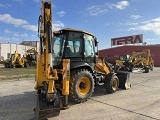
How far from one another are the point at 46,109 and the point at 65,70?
5.10 ft

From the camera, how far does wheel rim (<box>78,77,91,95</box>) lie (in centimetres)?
769

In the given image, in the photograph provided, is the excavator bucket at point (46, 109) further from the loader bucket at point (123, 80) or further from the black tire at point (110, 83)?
the loader bucket at point (123, 80)

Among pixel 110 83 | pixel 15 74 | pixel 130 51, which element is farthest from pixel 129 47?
pixel 110 83

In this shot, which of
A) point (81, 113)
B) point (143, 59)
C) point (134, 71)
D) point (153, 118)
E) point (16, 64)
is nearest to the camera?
point (153, 118)

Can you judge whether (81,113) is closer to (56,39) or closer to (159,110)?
(159,110)

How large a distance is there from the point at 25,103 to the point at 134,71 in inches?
590

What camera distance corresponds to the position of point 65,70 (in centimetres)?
652

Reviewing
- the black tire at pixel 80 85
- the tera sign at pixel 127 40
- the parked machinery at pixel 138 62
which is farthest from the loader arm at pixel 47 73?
the tera sign at pixel 127 40

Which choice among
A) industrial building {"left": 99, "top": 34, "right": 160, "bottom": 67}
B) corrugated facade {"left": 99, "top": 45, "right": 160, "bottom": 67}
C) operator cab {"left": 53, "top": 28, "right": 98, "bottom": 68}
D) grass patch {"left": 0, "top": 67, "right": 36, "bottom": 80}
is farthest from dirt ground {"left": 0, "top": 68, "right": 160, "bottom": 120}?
industrial building {"left": 99, "top": 34, "right": 160, "bottom": 67}

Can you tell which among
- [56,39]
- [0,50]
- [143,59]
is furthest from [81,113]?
[0,50]

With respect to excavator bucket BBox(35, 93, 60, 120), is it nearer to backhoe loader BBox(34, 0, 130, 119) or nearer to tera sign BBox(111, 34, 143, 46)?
backhoe loader BBox(34, 0, 130, 119)

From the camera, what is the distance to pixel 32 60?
33250mm

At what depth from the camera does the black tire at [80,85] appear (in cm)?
726

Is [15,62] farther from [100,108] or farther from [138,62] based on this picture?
[100,108]
